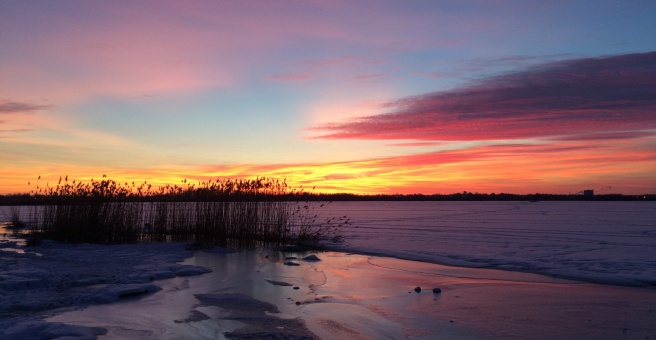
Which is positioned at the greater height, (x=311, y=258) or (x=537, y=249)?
(x=537, y=249)

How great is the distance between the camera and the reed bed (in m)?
16.1

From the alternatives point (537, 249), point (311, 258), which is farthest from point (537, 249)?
point (311, 258)

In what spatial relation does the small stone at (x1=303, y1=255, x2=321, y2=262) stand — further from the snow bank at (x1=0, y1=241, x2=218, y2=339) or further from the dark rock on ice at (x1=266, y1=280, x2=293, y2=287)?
the dark rock on ice at (x1=266, y1=280, x2=293, y2=287)

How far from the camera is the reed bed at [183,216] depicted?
1608 cm

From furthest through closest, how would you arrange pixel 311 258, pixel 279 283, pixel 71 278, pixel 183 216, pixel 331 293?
pixel 183 216
pixel 311 258
pixel 279 283
pixel 71 278
pixel 331 293

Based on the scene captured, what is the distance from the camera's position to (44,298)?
7312 mm

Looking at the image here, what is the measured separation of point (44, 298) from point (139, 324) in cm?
231

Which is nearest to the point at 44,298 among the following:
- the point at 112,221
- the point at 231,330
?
the point at 231,330

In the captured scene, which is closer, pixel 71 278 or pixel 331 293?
pixel 331 293

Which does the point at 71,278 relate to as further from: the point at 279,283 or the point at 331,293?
the point at 331,293

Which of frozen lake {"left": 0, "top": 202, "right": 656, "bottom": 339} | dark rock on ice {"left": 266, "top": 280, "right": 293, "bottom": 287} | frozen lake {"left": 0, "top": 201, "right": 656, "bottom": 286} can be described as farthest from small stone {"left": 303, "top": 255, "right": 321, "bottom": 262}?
dark rock on ice {"left": 266, "top": 280, "right": 293, "bottom": 287}

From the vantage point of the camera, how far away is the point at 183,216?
17328mm

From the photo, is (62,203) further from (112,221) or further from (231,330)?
(231,330)

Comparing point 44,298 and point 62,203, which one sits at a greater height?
point 62,203
